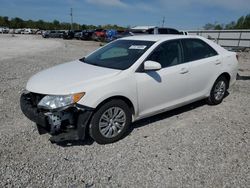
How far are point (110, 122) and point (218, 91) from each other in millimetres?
2852

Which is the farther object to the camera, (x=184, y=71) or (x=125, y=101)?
(x=184, y=71)

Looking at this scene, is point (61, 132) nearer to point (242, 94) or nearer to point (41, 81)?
point (41, 81)

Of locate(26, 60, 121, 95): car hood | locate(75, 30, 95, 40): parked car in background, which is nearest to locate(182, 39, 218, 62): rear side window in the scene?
locate(26, 60, 121, 95): car hood

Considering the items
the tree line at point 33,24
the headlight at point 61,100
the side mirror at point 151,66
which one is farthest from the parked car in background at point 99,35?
the tree line at point 33,24

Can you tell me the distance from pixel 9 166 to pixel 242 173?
114 inches

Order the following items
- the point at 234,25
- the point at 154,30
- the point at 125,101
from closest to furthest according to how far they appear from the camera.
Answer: the point at 125,101 < the point at 154,30 < the point at 234,25

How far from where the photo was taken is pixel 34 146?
341 cm

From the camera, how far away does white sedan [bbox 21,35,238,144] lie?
312cm

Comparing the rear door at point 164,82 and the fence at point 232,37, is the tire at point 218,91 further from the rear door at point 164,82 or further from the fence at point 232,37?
the fence at point 232,37

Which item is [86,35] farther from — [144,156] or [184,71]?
[144,156]

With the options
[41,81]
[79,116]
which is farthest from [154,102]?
[41,81]

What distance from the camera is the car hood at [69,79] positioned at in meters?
3.13

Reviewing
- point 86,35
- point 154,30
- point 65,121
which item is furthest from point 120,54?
point 86,35

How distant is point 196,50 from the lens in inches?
178
